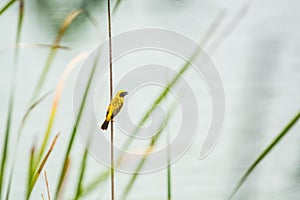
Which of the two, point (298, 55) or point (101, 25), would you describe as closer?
point (101, 25)

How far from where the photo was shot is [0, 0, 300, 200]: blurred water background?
0.97m

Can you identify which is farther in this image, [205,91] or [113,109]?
[205,91]

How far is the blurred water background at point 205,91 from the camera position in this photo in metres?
0.97

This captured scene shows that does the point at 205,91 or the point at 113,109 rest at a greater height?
the point at 205,91

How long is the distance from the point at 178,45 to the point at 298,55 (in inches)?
10.3

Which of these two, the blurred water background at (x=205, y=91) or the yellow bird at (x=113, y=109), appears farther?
the blurred water background at (x=205, y=91)

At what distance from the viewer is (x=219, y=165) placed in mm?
1115

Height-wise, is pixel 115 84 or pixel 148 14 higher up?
pixel 148 14

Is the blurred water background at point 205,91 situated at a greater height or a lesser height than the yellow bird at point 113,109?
greater

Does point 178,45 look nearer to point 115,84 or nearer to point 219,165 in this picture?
point 115,84

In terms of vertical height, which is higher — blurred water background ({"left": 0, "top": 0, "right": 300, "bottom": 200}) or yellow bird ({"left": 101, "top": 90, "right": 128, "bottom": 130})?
blurred water background ({"left": 0, "top": 0, "right": 300, "bottom": 200})

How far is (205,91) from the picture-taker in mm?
1060

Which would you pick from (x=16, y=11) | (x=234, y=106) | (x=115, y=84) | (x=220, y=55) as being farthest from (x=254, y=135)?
(x=16, y=11)

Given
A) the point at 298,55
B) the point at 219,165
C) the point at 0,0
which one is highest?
the point at 298,55
